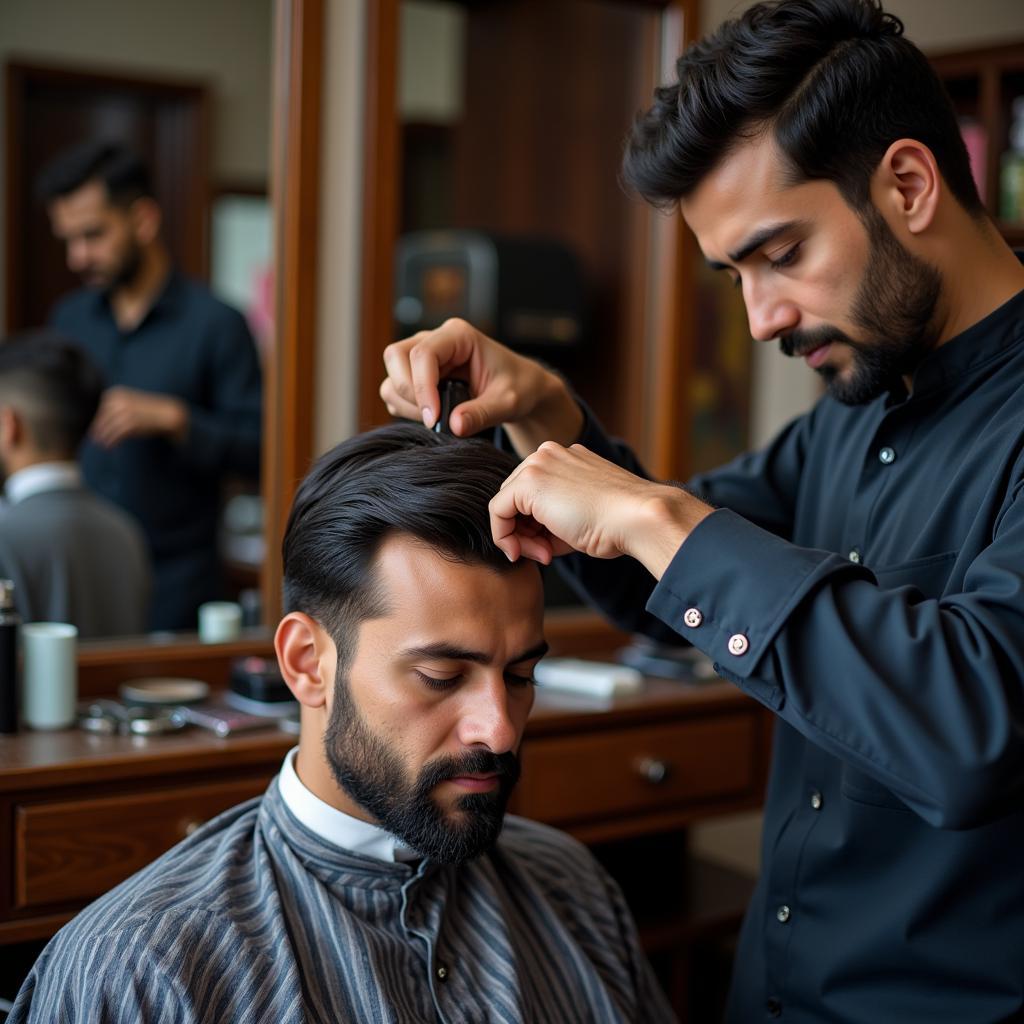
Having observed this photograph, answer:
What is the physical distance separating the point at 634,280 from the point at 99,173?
1336 mm

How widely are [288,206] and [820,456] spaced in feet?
4.23

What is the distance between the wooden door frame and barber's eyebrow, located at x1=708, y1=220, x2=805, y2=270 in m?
1.33

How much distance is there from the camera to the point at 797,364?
3.39 m

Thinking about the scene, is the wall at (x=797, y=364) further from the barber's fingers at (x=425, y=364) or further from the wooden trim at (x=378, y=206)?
the barber's fingers at (x=425, y=364)

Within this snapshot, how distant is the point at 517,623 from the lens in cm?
153

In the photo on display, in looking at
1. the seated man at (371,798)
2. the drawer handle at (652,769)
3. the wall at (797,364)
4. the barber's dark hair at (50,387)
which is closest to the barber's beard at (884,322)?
the seated man at (371,798)

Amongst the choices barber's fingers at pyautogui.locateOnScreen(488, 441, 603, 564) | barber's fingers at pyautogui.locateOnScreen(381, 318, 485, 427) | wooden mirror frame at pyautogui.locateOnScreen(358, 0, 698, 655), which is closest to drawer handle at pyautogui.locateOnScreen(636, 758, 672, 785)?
wooden mirror frame at pyautogui.locateOnScreen(358, 0, 698, 655)

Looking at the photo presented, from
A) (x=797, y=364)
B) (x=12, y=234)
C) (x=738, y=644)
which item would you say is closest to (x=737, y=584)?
(x=738, y=644)

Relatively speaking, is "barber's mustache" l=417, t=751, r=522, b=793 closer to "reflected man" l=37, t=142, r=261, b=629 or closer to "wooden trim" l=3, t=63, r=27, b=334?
"reflected man" l=37, t=142, r=261, b=629

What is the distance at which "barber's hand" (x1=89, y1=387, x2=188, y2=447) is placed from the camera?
8.36 feet

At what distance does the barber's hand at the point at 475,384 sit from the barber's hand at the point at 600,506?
284 millimetres

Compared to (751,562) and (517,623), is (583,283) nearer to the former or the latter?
(517,623)

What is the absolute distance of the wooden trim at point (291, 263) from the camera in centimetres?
257

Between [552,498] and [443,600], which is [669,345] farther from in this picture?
[552,498]
